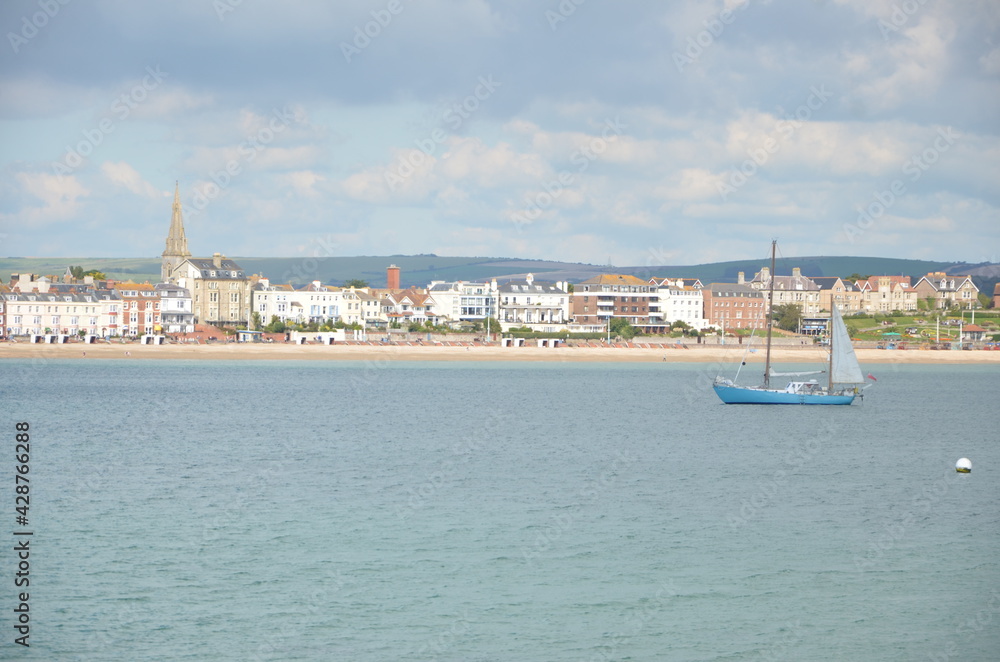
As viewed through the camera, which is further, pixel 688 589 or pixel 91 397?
pixel 91 397

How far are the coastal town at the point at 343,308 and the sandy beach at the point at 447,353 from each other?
7982 millimetres

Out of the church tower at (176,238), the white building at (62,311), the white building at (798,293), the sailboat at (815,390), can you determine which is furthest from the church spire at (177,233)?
the sailboat at (815,390)

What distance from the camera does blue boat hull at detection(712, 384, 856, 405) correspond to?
6594cm

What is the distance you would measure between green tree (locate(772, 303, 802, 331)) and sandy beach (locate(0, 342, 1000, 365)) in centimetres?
2870

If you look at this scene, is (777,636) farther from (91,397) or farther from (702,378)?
(702,378)

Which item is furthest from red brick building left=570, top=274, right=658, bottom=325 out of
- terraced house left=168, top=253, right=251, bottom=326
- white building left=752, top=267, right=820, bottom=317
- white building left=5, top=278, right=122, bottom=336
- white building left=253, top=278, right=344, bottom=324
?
white building left=5, top=278, right=122, bottom=336

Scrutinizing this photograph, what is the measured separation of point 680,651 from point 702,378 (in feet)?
270

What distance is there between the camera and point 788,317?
554 feet

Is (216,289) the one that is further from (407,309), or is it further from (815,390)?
(815,390)

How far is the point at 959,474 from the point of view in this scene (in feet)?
126

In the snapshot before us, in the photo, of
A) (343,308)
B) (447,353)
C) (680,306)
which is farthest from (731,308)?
(447,353)

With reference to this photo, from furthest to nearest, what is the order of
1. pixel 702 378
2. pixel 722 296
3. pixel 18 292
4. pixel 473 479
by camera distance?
pixel 722 296
pixel 18 292
pixel 702 378
pixel 473 479

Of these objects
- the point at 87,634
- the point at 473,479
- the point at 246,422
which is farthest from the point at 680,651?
the point at 246,422

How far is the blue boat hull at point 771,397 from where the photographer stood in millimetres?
65938
